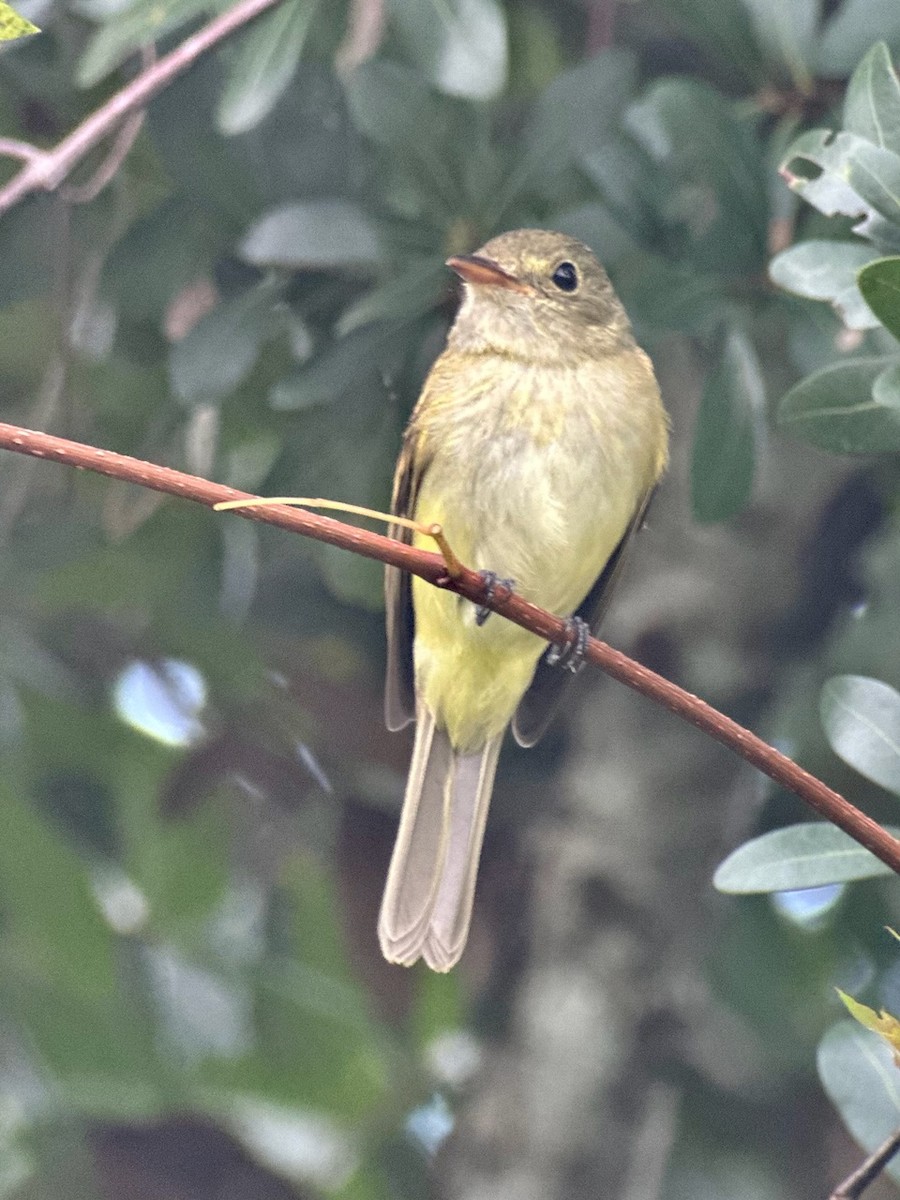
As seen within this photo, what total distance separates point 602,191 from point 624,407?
0.43m

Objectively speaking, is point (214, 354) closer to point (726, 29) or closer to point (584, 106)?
point (584, 106)

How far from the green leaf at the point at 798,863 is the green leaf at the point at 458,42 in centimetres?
150

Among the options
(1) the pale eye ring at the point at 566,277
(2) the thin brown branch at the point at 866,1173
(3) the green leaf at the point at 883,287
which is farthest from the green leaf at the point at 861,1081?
(1) the pale eye ring at the point at 566,277

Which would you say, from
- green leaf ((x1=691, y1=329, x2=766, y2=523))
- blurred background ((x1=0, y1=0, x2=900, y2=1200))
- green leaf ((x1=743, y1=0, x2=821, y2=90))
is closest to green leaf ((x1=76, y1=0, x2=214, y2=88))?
blurred background ((x1=0, y1=0, x2=900, y2=1200))

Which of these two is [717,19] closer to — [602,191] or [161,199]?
[602,191]

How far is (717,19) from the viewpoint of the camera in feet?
11.6

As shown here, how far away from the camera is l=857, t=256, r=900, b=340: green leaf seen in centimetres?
204

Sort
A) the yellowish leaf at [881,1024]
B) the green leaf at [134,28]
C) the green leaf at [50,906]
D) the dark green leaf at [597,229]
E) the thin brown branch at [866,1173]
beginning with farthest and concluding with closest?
the green leaf at [50,906] < the dark green leaf at [597,229] < the green leaf at [134,28] < the thin brown branch at [866,1173] < the yellowish leaf at [881,1024]

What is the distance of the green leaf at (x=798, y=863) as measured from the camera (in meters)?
2.52

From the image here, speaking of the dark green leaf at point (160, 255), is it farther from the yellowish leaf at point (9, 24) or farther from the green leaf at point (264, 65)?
the yellowish leaf at point (9, 24)

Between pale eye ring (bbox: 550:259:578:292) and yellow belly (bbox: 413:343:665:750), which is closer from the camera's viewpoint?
yellow belly (bbox: 413:343:665:750)

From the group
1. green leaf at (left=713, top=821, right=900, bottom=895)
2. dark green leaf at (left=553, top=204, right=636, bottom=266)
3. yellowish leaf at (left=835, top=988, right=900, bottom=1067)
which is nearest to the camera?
yellowish leaf at (left=835, top=988, right=900, bottom=1067)

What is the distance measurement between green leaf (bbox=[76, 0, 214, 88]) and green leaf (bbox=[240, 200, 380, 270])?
408 millimetres

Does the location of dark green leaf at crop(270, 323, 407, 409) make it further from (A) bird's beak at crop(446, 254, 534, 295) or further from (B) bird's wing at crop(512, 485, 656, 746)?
(B) bird's wing at crop(512, 485, 656, 746)
